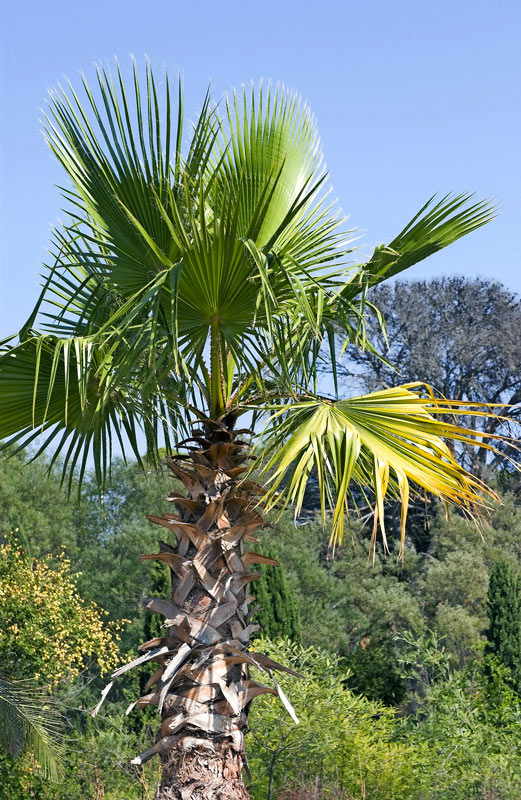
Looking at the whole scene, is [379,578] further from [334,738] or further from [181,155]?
[181,155]

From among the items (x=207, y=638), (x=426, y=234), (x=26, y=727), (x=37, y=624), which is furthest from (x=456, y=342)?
(x=207, y=638)

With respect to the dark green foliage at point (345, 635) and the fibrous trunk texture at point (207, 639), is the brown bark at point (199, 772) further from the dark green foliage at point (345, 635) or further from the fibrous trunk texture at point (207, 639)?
the dark green foliage at point (345, 635)

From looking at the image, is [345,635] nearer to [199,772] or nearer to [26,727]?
[26,727]

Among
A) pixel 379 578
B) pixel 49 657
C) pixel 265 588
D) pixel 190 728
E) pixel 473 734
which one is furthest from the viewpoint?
pixel 379 578

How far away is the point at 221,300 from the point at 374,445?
3.68 ft

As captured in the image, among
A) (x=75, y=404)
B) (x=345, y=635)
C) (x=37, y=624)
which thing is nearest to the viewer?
(x=75, y=404)

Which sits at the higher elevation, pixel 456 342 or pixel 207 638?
pixel 456 342

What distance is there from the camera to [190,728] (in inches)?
185

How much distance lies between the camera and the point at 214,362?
16.7ft

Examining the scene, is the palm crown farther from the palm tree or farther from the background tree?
the background tree

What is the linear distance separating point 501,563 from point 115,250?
12313mm

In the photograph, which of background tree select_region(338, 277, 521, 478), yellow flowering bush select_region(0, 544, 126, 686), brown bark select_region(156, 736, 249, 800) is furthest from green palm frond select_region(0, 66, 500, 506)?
background tree select_region(338, 277, 521, 478)

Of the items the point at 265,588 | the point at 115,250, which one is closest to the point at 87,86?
the point at 115,250

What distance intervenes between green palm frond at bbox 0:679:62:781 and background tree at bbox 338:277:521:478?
1526cm
